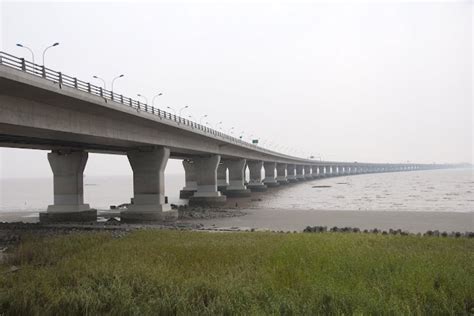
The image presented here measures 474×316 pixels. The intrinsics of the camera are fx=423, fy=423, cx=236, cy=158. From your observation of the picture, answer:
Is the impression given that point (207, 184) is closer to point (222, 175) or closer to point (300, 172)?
point (222, 175)

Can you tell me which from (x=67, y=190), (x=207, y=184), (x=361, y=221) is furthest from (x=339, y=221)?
(x=207, y=184)

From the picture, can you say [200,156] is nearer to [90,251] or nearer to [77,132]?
[77,132]

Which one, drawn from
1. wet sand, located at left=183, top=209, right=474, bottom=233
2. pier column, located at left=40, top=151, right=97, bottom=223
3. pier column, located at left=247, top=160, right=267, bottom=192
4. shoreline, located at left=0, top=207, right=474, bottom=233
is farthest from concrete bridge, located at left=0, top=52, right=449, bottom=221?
pier column, located at left=247, top=160, right=267, bottom=192

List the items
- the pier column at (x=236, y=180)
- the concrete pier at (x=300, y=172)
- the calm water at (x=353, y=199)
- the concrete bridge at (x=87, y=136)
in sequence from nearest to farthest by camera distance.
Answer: the concrete bridge at (x=87, y=136) → the calm water at (x=353, y=199) → the pier column at (x=236, y=180) → the concrete pier at (x=300, y=172)

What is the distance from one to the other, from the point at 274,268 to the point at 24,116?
17.3 m

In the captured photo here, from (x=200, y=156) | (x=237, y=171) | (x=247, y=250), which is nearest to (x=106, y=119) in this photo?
(x=247, y=250)

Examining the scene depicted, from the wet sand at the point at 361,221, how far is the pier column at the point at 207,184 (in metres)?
18.4

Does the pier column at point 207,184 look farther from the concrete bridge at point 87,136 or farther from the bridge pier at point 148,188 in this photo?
→ the bridge pier at point 148,188

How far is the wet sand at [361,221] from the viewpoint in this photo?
3284 cm

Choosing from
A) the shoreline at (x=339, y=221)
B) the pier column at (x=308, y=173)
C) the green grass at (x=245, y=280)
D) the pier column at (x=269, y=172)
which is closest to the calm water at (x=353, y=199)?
the shoreline at (x=339, y=221)

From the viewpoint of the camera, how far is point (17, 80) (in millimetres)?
19922

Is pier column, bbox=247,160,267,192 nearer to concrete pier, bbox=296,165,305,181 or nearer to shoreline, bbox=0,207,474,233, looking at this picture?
shoreline, bbox=0,207,474,233

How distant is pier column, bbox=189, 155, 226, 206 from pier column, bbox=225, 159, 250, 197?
1828cm

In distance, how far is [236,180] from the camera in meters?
85.4
